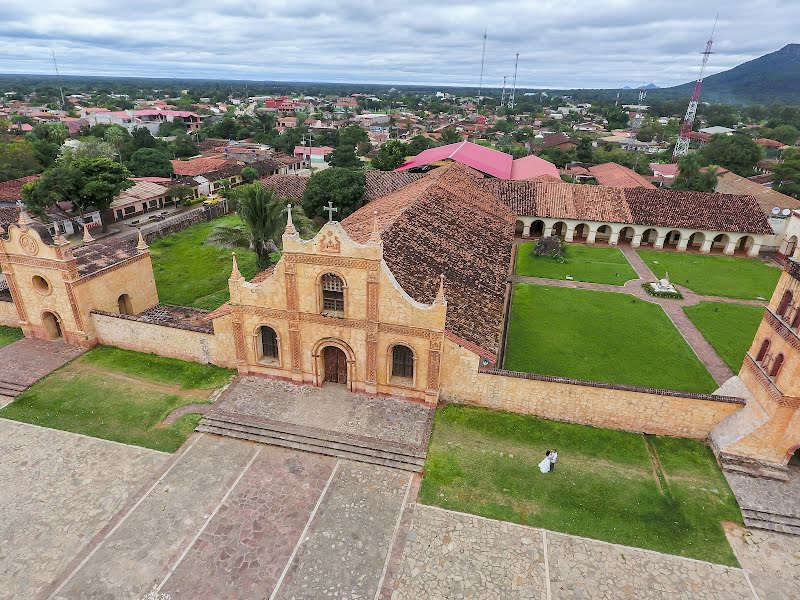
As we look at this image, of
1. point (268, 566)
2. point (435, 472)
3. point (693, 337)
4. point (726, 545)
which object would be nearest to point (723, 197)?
point (693, 337)

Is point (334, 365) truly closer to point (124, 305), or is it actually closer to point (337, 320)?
point (337, 320)

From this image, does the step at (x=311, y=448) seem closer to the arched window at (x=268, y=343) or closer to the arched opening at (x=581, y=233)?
the arched window at (x=268, y=343)

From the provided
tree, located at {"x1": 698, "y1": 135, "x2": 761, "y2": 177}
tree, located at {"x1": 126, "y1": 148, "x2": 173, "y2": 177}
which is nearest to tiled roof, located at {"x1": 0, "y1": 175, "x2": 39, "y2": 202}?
tree, located at {"x1": 126, "y1": 148, "x2": 173, "y2": 177}

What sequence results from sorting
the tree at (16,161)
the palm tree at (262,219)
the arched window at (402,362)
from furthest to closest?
the tree at (16,161) → the palm tree at (262,219) → the arched window at (402,362)

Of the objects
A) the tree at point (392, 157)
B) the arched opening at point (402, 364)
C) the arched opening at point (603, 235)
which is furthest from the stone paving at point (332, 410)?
the tree at point (392, 157)

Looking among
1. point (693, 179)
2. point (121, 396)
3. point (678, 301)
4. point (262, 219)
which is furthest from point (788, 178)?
point (121, 396)

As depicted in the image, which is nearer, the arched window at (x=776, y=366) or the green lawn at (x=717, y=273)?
the arched window at (x=776, y=366)
